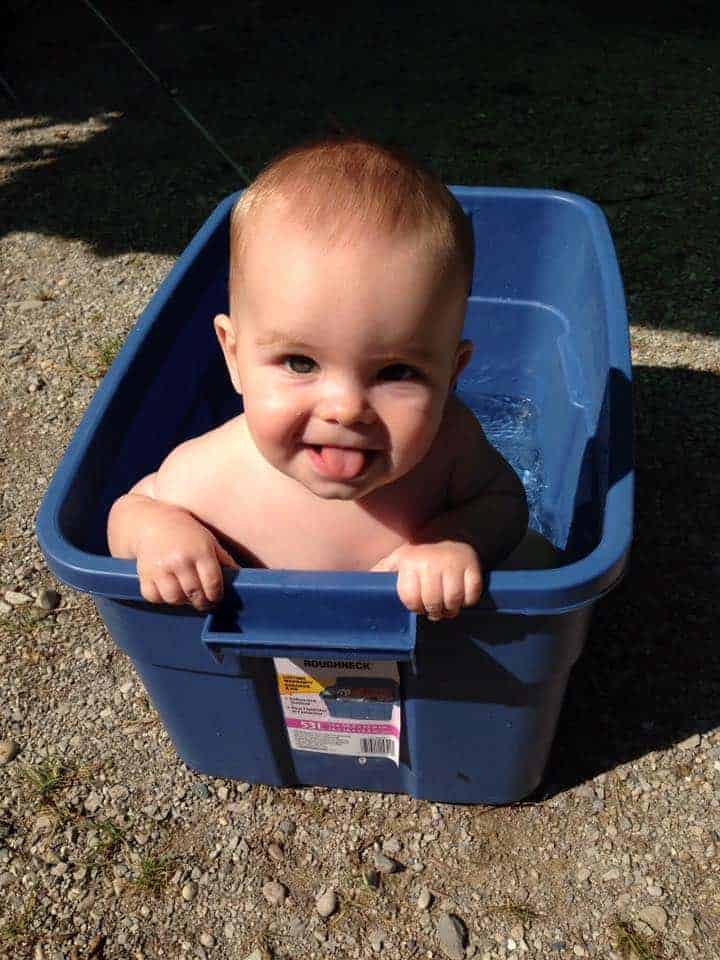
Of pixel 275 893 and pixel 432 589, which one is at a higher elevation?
pixel 432 589

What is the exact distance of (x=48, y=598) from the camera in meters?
1.88

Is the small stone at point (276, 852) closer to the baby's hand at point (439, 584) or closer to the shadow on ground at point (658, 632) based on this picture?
the shadow on ground at point (658, 632)

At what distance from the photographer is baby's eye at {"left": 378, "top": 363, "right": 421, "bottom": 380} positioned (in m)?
1.06

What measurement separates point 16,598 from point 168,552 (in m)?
0.90

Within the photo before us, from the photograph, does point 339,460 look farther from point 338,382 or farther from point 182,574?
point 182,574

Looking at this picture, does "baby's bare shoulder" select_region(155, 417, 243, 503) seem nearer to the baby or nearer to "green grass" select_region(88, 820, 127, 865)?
the baby

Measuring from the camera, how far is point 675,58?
4.29 meters

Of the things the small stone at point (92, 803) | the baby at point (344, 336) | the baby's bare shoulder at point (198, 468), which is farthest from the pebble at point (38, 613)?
the baby at point (344, 336)

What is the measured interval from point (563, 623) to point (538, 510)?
3.37 ft

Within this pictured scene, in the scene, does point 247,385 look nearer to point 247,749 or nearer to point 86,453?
point 86,453

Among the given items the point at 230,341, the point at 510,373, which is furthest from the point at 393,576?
the point at 510,373

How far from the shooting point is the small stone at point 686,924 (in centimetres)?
134

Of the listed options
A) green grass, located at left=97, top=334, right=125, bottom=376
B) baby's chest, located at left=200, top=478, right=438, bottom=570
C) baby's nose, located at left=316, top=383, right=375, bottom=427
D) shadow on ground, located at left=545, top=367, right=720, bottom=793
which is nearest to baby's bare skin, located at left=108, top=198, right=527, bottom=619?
baby's nose, located at left=316, top=383, right=375, bottom=427

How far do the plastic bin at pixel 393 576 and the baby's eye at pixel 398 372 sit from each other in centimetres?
24
